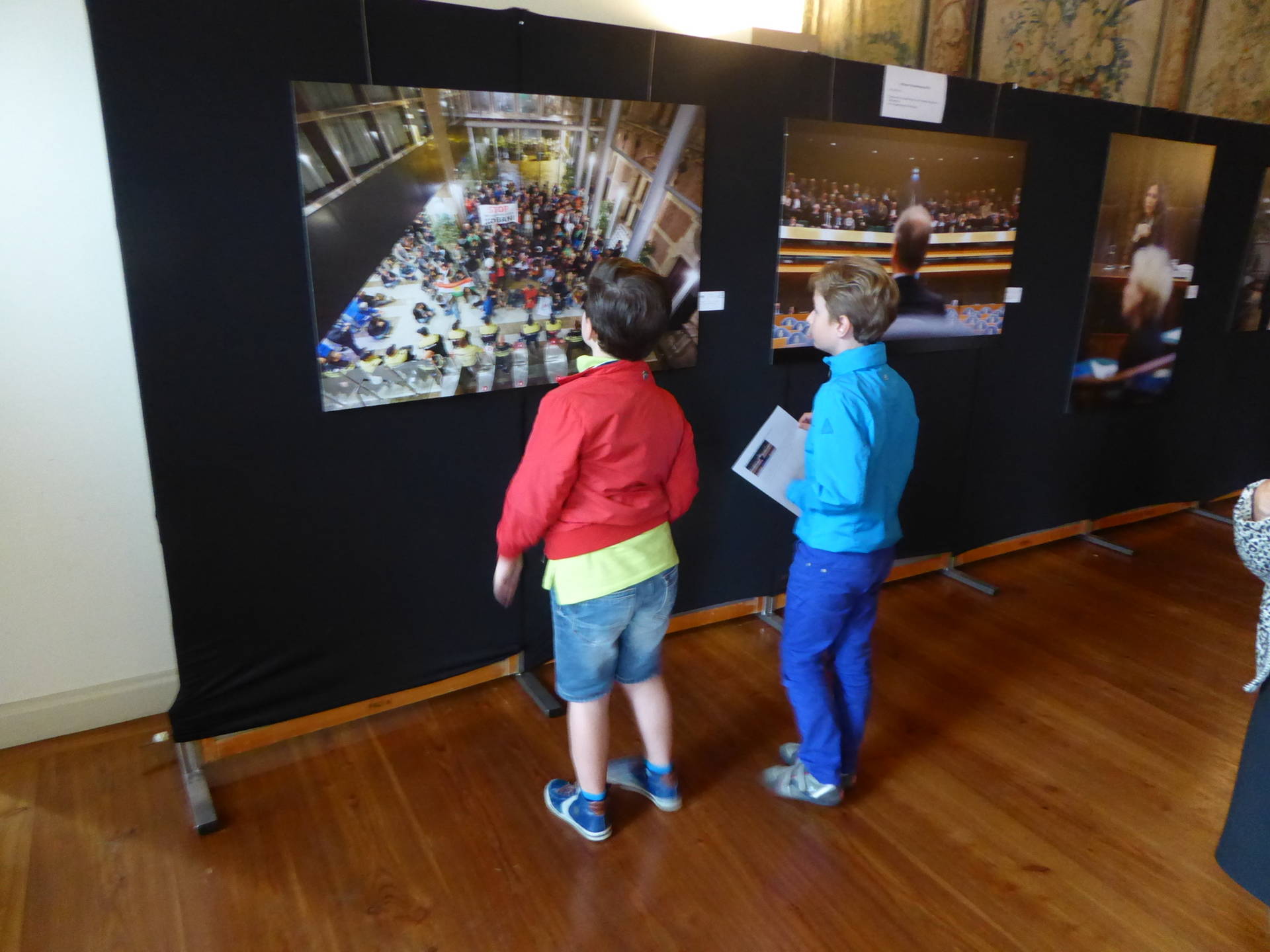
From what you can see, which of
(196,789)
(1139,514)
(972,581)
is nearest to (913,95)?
(972,581)

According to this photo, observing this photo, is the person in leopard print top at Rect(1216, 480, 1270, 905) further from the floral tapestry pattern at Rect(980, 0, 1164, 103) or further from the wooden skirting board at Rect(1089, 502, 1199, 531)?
the floral tapestry pattern at Rect(980, 0, 1164, 103)

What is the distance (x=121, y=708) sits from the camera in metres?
2.50

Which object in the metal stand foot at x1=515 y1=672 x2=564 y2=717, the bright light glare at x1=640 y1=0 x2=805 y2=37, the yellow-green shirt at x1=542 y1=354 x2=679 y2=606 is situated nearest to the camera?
the yellow-green shirt at x1=542 y1=354 x2=679 y2=606

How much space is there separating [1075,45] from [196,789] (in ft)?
15.8

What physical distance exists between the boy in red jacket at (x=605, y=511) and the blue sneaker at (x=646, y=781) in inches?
6.8

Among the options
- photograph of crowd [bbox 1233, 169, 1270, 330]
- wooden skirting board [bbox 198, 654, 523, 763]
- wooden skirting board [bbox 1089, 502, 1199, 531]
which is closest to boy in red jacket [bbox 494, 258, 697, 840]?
wooden skirting board [bbox 198, 654, 523, 763]

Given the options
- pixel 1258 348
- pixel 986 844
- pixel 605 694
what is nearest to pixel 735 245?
pixel 605 694

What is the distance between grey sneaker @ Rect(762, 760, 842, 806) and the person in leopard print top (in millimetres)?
841

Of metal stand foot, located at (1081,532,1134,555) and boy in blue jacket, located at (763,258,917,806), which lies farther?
metal stand foot, located at (1081,532,1134,555)

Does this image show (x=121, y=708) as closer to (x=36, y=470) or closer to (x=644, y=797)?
(x=36, y=470)

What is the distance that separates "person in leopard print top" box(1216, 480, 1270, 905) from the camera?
4.97 feet

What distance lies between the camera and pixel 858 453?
1845mm

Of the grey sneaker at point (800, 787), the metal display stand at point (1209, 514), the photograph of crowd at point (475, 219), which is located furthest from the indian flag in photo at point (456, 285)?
the metal display stand at point (1209, 514)

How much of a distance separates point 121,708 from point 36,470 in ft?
2.50
